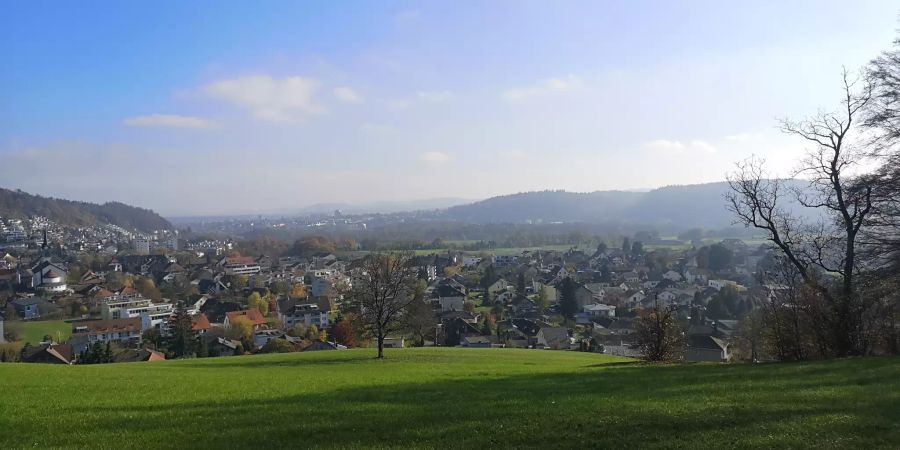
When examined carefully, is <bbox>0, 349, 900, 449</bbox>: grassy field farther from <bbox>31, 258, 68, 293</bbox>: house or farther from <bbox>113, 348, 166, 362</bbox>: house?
<bbox>31, 258, 68, 293</bbox>: house

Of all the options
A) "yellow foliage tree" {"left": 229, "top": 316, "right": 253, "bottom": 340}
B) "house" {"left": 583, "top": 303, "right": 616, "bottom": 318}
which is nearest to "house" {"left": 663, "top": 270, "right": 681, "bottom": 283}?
"house" {"left": 583, "top": 303, "right": 616, "bottom": 318}

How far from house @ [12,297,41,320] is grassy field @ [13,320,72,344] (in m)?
8.59

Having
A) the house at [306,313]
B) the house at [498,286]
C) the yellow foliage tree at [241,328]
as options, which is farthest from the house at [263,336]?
the house at [498,286]

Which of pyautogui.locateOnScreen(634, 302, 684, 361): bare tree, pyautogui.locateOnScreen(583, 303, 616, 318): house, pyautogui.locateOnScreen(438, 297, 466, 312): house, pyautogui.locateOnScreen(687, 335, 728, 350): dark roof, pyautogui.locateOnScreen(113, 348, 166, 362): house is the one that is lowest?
pyautogui.locateOnScreen(583, 303, 616, 318): house

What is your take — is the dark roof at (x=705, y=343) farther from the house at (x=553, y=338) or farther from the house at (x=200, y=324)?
the house at (x=200, y=324)

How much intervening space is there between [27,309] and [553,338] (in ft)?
225

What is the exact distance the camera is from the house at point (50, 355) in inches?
1606

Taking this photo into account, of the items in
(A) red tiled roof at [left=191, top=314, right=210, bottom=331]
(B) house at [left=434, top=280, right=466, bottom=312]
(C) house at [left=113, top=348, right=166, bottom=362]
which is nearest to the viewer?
(C) house at [left=113, top=348, right=166, bottom=362]

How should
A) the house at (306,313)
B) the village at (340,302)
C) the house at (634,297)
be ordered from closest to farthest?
the village at (340,302), the house at (306,313), the house at (634,297)

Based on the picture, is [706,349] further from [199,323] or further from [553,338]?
[199,323]

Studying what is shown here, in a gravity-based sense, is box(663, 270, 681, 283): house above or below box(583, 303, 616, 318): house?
above

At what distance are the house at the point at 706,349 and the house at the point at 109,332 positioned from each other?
171 ft

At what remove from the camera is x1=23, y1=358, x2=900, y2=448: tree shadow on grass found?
8.67 m

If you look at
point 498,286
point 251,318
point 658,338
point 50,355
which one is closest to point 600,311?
point 498,286
